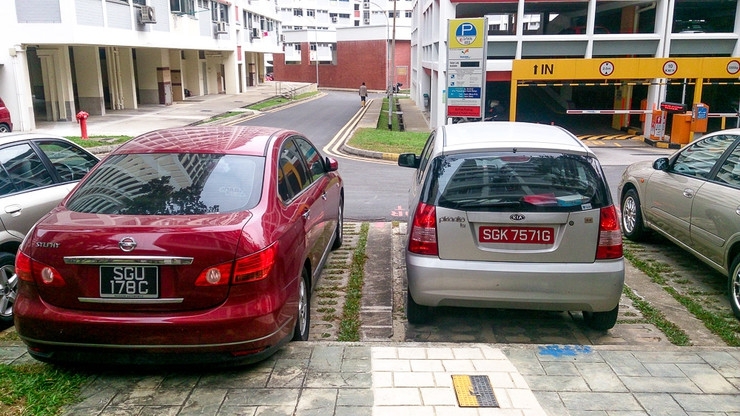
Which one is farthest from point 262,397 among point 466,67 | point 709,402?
point 466,67

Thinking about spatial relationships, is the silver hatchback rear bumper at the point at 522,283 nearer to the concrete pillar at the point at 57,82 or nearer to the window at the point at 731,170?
the window at the point at 731,170

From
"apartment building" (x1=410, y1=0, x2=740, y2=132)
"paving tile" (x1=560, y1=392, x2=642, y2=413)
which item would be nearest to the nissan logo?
"paving tile" (x1=560, y1=392, x2=642, y2=413)

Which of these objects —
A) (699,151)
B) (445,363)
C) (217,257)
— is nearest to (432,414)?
(445,363)

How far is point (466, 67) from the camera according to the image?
1544cm

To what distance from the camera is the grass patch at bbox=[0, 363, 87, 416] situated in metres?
3.56

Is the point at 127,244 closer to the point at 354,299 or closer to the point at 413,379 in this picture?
the point at 413,379

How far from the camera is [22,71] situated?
21359 mm

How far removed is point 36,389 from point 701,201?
586 cm

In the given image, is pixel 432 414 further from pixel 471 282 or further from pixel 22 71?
pixel 22 71

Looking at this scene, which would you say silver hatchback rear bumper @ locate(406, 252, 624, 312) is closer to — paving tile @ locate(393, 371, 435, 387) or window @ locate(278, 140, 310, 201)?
paving tile @ locate(393, 371, 435, 387)

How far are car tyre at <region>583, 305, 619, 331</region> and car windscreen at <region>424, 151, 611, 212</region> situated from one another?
3.13 ft

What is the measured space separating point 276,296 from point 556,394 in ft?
6.02

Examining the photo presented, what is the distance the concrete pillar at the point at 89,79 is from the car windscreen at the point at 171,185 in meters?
24.5

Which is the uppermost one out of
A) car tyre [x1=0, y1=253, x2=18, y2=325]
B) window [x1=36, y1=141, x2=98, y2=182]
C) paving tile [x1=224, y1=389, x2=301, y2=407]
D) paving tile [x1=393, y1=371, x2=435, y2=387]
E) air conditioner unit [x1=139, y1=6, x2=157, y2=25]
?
air conditioner unit [x1=139, y1=6, x2=157, y2=25]
